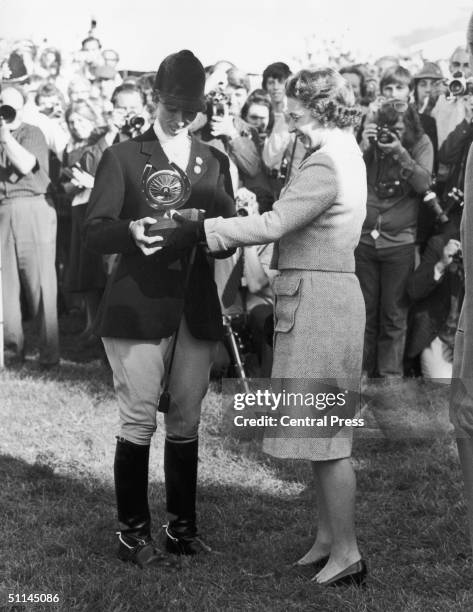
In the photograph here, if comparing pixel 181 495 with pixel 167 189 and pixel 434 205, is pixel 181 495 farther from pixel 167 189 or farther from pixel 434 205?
pixel 434 205

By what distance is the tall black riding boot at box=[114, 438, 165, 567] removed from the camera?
3877 mm

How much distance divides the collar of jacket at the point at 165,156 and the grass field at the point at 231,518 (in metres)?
1.54

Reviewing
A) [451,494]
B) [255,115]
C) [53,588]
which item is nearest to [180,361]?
[53,588]

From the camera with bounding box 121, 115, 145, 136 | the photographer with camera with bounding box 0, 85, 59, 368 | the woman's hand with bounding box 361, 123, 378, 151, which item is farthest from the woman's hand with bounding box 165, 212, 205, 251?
the photographer with camera with bounding box 0, 85, 59, 368

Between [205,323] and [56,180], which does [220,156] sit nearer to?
[205,323]

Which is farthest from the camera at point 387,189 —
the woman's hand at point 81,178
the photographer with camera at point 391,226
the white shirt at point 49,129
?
the white shirt at point 49,129

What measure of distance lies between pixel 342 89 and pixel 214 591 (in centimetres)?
189

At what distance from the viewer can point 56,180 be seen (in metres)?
8.31

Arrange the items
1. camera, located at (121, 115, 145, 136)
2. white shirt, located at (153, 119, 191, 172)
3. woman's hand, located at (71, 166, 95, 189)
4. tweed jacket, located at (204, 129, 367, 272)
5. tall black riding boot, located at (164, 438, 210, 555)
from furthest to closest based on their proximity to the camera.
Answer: woman's hand, located at (71, 166, 95, 189) → camera, located at (121, 115, 145, 136) → tall black riding boot, located at (164, 438, 210, 555) → white shirt, located at (153, 119, 191, 172) → tweed jacket, located at (204, 129, 367, 272)

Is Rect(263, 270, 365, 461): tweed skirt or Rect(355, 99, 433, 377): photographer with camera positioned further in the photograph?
Rect(355, 99, 433, 377): photographer with camera

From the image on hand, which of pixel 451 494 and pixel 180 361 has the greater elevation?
pixel 180 361

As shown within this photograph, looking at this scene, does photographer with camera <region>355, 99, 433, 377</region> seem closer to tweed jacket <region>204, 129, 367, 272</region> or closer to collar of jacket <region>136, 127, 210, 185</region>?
collar of jacket <region>136, 127, 210, 185</region>

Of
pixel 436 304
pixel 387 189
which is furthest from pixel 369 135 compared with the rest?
pixel 436 304

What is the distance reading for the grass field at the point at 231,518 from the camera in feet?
11.9
